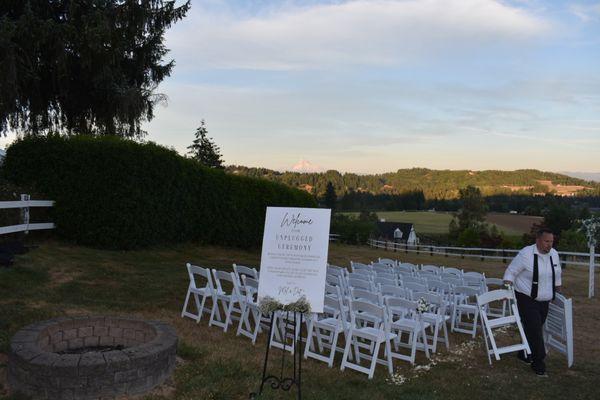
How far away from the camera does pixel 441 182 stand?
511 feet

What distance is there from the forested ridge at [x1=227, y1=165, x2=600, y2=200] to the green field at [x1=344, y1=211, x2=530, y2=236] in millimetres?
12685

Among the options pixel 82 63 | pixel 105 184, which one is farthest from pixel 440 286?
pixel 82 63

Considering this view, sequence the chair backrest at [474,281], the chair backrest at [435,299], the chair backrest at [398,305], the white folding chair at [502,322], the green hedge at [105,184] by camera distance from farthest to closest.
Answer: the green hedge at [105,184] < the chair backrest at [474,281] < the chair backrest at [435,299] < the white folding chair at [502,322] < the chair backrest at [398,305]

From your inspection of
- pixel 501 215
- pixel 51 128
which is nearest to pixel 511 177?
pixel 501 215

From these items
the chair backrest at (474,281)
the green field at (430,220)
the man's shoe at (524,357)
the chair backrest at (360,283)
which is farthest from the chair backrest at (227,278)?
the green field at (430,220)

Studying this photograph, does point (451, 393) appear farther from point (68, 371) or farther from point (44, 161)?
point (44, 161)

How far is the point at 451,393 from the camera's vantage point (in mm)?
5168

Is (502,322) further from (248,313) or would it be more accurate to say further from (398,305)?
(248,313)

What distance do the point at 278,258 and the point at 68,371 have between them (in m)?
2.09

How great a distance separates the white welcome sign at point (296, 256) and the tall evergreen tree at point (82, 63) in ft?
36.6

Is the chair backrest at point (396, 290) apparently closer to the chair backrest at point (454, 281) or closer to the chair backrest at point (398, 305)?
the chair backrest at point (398, 305)

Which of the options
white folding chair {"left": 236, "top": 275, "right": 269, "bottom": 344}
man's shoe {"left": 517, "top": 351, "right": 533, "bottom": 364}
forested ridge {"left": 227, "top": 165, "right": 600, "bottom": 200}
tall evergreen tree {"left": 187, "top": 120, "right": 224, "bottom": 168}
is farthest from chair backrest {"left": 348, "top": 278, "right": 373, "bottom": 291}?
forested ridge {"left": 227, "top": 165, "right": 600, "bottom": 200}

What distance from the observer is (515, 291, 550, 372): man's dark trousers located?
6.00 meters

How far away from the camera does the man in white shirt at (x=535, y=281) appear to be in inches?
242
